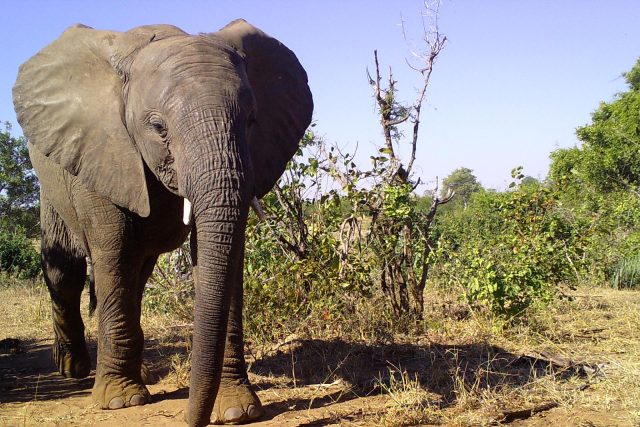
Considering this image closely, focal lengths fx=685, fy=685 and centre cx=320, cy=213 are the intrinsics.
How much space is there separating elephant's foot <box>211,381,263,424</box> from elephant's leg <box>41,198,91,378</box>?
2.23 meters

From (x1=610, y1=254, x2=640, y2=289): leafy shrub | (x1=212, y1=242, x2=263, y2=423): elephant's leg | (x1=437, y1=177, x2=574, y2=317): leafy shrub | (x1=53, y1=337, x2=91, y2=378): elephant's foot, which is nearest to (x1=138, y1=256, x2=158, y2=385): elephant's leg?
(x1=53, y1=337, x2=91, y2=378): elephant's foot

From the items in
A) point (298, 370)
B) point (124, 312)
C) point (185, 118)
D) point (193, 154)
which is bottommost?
point (298, 370)

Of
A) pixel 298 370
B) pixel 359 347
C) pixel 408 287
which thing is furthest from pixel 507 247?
pixel 298 370

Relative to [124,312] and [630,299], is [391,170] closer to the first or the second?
→ [124,312]

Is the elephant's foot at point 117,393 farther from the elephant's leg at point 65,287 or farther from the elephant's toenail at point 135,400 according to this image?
the elephant's leg at point 65,287

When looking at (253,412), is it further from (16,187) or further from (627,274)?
(16,187)

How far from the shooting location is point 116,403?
4.94m

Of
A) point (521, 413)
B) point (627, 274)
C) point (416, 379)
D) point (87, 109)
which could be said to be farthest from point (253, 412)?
point (627, 274)

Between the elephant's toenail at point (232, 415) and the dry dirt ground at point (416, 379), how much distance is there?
133 mm

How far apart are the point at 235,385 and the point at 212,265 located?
4.66 feet

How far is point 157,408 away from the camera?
16.2ft

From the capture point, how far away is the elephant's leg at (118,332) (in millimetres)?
4871

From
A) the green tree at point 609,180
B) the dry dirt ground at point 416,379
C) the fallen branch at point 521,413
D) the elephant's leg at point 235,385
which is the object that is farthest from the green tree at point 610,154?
the elephant's leg at point 235,385

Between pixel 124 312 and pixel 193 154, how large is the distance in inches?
71.2
